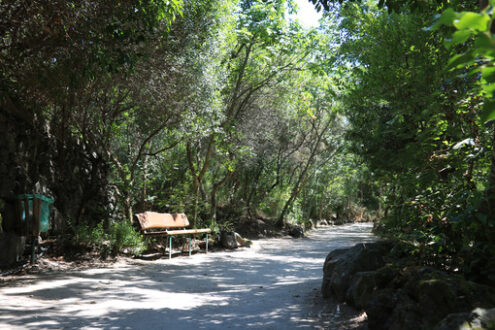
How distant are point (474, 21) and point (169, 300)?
214 inches

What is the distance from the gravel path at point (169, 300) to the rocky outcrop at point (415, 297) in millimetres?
460

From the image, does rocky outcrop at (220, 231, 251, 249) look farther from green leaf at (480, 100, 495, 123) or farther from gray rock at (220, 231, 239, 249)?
green leaf at (480, 100, 495, 123)

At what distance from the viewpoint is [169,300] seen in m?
5.45

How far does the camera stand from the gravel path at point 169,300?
4.18 metres

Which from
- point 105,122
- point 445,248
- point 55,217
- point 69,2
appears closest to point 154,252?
point 55,217

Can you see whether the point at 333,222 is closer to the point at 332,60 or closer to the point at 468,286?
the point at 332,60

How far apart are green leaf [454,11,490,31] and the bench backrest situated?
9635 mm

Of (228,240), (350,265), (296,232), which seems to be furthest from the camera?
(296,232)

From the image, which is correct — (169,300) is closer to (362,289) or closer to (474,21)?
(362,289)

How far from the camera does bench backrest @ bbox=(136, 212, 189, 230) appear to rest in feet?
32.4

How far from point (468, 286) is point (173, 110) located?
27.3 feet

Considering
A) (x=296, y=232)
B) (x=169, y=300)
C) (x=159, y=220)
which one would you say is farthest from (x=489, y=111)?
(x=296, y=232)

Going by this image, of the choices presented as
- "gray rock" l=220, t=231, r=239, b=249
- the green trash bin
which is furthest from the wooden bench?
the green trash bin

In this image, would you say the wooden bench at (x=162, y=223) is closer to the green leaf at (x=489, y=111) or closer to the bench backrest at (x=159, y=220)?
the bench backrest at (x=159, y=220)
